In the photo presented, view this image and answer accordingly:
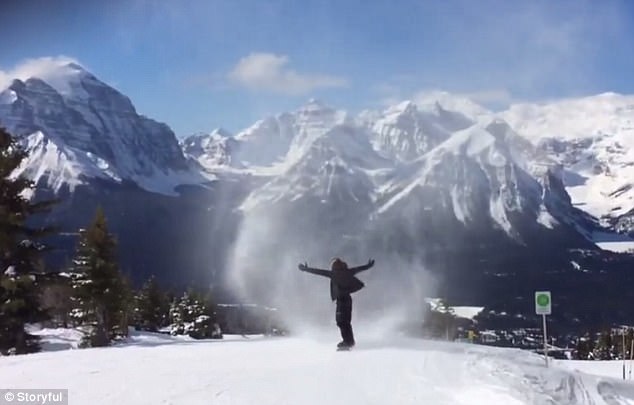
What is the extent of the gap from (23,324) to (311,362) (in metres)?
13.1

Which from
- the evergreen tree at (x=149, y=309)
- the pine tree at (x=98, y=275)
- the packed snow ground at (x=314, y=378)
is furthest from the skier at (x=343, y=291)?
the evergreen tree at (x=149, y=309)

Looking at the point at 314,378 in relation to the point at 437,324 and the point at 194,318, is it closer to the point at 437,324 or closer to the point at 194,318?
the point at 437,324

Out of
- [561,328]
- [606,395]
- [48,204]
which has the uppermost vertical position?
Result: [48,204]

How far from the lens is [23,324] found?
24875 mm

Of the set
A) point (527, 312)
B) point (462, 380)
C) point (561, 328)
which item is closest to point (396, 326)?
point (462, 380)

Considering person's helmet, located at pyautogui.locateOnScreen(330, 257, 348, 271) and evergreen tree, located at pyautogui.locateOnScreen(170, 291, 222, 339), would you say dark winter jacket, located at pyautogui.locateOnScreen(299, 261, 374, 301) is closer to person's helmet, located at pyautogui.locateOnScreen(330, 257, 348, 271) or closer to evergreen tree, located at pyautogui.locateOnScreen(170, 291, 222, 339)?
person's helmet, located at pyautogui.locateOnScreen(330, 257, 348, 271)

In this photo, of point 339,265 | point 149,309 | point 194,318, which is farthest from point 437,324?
point 339,265

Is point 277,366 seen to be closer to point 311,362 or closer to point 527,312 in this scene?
point 311,362
